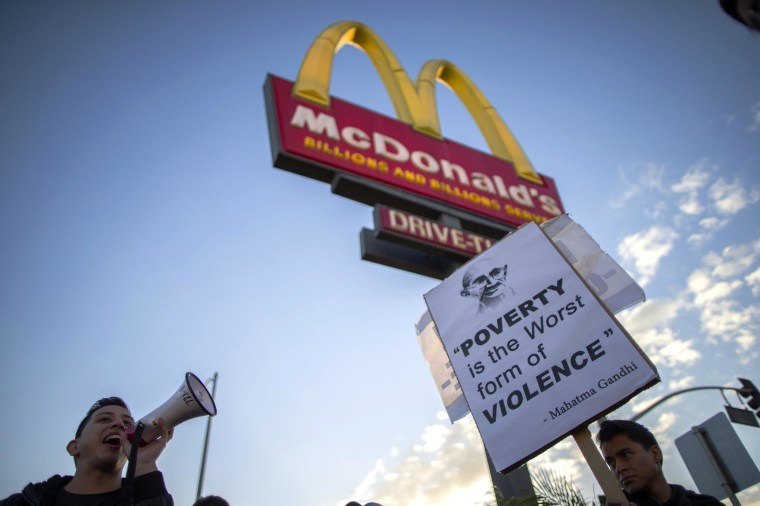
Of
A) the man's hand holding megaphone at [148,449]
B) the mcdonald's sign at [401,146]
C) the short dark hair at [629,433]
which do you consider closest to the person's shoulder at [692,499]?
the short dark hair at [629,433]

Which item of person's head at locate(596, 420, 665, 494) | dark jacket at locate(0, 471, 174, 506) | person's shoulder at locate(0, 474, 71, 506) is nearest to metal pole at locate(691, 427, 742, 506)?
person's head at locate(596, 420, 665, 494)

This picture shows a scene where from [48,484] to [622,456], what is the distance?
314cm

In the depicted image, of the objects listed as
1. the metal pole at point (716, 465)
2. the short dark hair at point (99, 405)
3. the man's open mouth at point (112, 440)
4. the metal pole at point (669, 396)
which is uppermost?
the short dark hair at point (99, 405)

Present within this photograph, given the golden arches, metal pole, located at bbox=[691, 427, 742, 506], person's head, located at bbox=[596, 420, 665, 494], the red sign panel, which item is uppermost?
the golden arches

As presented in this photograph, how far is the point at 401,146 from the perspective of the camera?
1150cm

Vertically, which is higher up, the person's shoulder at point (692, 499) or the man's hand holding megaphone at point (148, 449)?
the man's hand holding megaphone at point (148, 449)

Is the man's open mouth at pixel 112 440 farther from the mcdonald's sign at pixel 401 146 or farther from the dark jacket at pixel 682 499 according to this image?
the mcdonald's sign at pixel 401 146

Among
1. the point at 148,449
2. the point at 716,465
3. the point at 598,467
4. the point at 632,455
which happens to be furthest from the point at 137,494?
the point at 716,465

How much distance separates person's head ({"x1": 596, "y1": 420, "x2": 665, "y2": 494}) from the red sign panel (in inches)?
309

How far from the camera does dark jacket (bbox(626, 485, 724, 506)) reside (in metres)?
2.61

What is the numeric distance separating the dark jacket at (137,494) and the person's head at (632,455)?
Result: 2433 millimetres

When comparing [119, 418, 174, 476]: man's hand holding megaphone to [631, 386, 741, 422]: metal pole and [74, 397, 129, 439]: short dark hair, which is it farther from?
[631, 386, 741, 422]: metal pole

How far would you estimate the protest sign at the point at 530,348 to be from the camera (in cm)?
269

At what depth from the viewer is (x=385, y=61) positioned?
12.8 m
